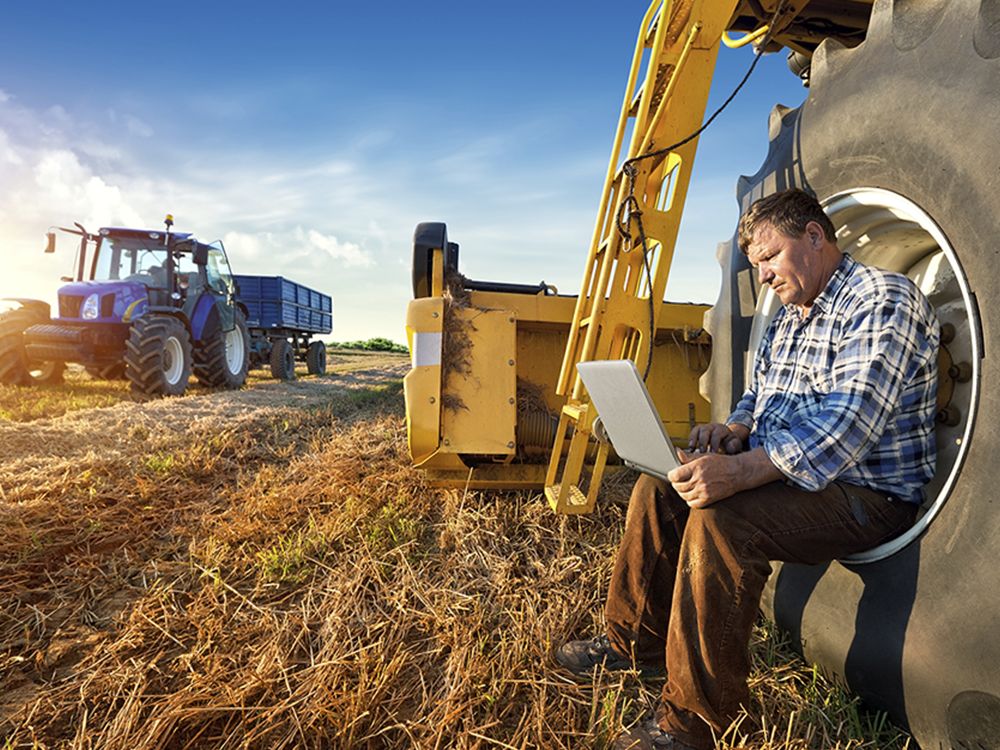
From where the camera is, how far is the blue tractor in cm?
778

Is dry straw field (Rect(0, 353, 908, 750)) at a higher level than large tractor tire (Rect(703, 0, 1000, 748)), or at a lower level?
lower

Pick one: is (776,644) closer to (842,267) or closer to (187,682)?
(842,267)

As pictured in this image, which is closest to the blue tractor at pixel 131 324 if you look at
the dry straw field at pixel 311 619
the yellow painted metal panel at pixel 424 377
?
the dry straw field at pixel 311 619

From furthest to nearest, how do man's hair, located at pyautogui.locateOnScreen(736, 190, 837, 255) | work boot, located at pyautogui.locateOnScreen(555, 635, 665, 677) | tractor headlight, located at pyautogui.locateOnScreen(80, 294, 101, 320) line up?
tractor headlight, located at pyautogui.locateOnScreen(80, 294, 101, 320) → work boot, located at pyautogui.locateOnScreen(555, 635, 665, 677) → man's hair, located at pyautogui.locateOnScreen(736, 190, 837, 255)

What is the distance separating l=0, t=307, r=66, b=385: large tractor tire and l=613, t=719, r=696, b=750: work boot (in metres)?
9.22

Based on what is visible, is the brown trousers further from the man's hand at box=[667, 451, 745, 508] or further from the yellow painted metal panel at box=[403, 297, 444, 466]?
the yellow painted metal panel at box=[403, 297, 444, 466]

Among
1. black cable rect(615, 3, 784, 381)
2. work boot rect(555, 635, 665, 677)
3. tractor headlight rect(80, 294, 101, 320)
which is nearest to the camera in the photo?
work boot rect(555, 635, 665, 677)

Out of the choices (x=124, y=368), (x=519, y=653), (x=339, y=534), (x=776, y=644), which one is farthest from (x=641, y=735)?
(x=124, y=368)

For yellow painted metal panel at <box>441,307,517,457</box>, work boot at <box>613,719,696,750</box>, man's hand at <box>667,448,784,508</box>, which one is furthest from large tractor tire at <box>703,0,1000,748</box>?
yellow painted metal panel at <box>441,307,517,457</box>

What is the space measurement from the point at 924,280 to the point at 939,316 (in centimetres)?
24

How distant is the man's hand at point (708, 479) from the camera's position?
1526mm

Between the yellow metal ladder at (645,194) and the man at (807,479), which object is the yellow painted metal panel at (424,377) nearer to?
the yellow metal ladder at (645,194)

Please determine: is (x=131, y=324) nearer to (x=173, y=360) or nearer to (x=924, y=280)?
(x=173, y=360)

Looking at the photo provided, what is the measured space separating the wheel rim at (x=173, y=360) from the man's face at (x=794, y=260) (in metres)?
8.34
